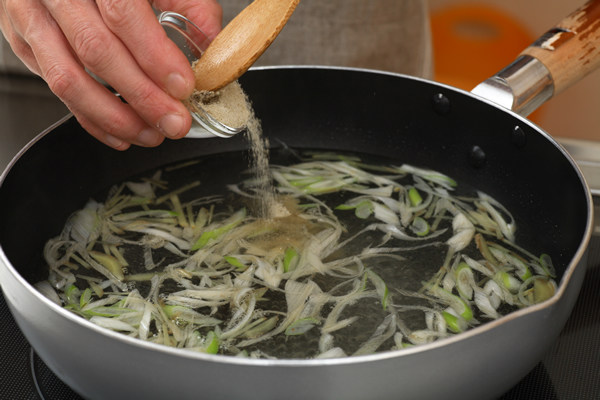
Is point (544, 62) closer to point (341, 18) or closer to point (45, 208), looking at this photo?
point (341, 18)

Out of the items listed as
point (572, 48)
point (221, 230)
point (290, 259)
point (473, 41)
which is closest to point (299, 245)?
point (290, 259)

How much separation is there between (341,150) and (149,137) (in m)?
0.53

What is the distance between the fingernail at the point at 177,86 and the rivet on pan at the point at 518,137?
657mm

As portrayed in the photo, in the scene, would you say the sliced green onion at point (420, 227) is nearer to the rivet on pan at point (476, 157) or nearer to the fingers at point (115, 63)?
the rivet on pan at point (476, 157)

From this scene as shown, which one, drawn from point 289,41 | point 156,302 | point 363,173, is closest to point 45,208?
point 156,302

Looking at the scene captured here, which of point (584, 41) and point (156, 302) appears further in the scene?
point (584, 41)

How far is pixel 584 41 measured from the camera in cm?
110

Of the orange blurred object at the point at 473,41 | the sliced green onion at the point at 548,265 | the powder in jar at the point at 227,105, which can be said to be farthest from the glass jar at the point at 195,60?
the orange blurred object at the point at 473,41

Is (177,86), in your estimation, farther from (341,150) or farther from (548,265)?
(548,265)

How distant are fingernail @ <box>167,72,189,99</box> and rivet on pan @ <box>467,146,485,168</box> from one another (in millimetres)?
684

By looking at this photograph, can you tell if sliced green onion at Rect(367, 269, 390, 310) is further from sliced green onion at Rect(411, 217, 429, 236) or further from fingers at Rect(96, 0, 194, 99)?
fingers at Rect(96, 0, 194, 99)

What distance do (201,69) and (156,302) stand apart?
1.26 ft

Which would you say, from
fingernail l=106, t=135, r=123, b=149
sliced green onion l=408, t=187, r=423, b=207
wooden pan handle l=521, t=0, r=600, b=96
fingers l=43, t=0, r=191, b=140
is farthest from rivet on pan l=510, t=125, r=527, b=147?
fingernail l=106, t=135, r=123, b=149

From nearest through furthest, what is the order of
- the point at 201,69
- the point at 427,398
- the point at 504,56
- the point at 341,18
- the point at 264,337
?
1. the point at 427,398
2. the point at 264,337
3. the point at 201,69
4. the point at 341,18
5. the point at 504,56
